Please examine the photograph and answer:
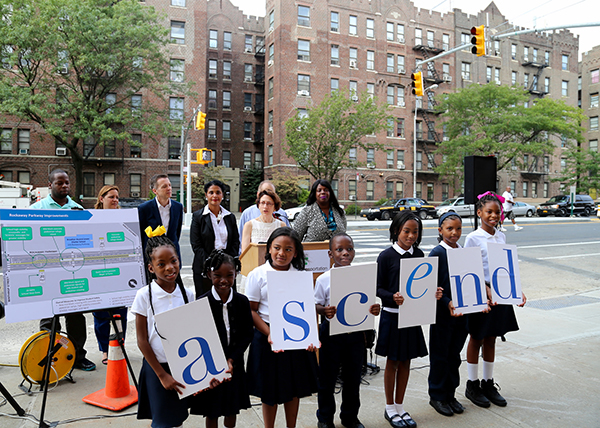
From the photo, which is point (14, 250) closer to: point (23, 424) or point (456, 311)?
point (23, 424)

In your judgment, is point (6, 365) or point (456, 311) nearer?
point (456, 311)

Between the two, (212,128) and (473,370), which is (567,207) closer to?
(212,128)

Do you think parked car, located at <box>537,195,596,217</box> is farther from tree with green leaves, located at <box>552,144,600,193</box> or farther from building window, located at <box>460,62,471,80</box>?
building window, located at <box>460,62,471,80</box>

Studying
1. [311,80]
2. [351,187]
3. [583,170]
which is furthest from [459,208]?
[583,170]

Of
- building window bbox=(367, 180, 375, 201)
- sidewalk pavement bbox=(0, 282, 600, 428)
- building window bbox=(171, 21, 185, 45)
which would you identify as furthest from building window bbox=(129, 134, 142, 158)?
sidewalk pavement bbox=(0, 282, 600, 428)

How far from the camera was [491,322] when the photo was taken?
13.0 ft

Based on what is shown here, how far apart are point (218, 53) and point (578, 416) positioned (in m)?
50.8

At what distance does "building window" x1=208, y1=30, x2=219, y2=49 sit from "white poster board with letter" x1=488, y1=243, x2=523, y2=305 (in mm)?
50193

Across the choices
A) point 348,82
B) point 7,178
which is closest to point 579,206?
point 348,82

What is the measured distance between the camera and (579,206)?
38188mm

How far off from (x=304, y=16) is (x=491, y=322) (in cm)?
4408

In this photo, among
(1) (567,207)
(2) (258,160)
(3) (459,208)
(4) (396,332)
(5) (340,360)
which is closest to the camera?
(5) (340,360)

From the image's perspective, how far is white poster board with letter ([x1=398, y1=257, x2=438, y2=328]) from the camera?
3520 millimetres

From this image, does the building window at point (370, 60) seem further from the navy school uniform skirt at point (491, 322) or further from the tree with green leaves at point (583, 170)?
the navy school uniform skirt at point (491, 322)
